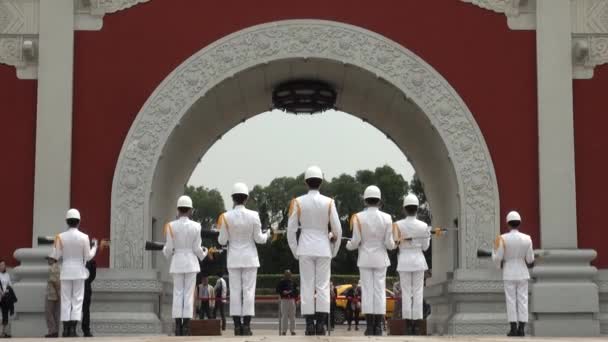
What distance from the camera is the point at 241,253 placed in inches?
558

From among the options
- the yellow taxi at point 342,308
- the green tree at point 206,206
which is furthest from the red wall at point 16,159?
the green tree at point 206,206

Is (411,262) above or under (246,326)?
above

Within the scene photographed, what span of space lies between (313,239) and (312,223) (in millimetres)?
215

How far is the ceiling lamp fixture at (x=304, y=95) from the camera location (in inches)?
762

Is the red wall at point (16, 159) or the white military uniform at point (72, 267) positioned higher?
the red wall at point (16, 159)

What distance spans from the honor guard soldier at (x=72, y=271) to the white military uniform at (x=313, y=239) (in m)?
3.34

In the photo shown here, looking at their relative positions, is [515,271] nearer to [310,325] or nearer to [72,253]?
[310,325]

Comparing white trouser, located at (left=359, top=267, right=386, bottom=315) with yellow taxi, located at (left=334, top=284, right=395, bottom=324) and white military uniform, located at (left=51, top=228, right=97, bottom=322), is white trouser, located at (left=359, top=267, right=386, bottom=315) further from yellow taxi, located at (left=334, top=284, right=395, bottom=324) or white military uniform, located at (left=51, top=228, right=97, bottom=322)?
yellow taxi, located at (left=334, top=284, right=395, bottom=324)

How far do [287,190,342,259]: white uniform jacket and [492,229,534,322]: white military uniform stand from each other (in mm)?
2811

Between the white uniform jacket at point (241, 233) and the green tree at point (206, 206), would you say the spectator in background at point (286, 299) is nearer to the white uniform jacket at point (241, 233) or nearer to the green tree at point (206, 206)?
the white uniform jacket at point (241, 233)

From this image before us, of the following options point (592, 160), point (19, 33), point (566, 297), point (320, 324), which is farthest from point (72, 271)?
point (592, 160)

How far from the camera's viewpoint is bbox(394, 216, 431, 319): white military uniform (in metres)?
15.0

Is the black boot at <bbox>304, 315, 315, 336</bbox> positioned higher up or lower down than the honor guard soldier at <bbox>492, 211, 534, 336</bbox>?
lower down

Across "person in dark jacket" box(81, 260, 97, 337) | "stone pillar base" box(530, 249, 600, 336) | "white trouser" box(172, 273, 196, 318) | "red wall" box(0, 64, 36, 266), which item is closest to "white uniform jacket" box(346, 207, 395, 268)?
"white trouser" box(172, 273, 196, 318)
